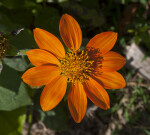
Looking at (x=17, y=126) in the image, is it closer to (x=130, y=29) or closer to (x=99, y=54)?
(x=99, y=54)

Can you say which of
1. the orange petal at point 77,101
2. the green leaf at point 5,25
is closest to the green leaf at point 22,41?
the green leaf at point 5,25

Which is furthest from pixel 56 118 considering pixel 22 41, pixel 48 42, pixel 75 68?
pixel 48 42

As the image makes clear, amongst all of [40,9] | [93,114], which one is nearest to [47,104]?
[40,9]

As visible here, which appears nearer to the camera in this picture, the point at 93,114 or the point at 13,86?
the point at 13,86

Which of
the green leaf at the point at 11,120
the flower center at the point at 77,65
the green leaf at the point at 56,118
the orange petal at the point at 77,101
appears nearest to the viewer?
the orange petal at the point at 77,101

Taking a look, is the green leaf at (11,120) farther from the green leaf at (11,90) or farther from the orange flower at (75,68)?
the orange flower at (75,68)

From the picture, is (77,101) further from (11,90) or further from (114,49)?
(114,49)
